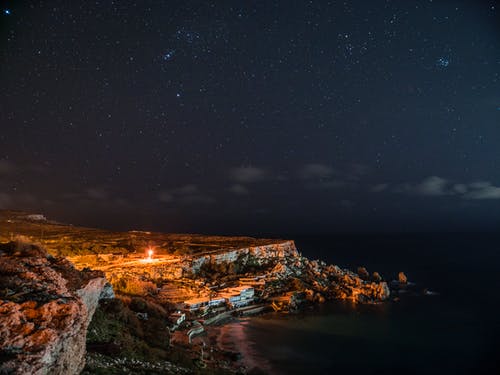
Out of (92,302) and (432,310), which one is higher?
(92,302)

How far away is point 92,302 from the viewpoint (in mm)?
11102

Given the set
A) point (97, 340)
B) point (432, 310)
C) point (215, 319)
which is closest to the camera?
point (97, 340)

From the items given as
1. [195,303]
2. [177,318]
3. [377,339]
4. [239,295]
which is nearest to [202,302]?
[195,303]

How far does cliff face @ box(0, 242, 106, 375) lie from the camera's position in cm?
618

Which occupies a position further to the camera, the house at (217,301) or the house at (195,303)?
the house at (217,301)

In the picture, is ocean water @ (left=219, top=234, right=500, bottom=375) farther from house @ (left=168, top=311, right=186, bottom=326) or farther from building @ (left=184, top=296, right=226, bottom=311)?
Answer: house @ (left=168, top=311, right=186, bottom=326)

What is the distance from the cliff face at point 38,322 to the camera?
20.3 feet

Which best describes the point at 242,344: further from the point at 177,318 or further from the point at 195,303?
the point at 195,303

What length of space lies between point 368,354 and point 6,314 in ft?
66.2

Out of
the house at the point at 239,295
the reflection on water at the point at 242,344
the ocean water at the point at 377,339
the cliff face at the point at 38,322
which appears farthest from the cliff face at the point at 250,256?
the cliff face at the point at 38,322

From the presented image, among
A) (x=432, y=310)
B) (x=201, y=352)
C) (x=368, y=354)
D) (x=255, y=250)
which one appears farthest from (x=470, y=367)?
(x=255, y=250)

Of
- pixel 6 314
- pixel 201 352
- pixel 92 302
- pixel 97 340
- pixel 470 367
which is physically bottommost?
pixel 470 367

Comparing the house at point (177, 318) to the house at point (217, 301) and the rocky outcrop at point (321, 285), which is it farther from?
the rocky outcrop at point (321, 285)

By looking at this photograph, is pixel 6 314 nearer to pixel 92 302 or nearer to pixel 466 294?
pixel 92 302
